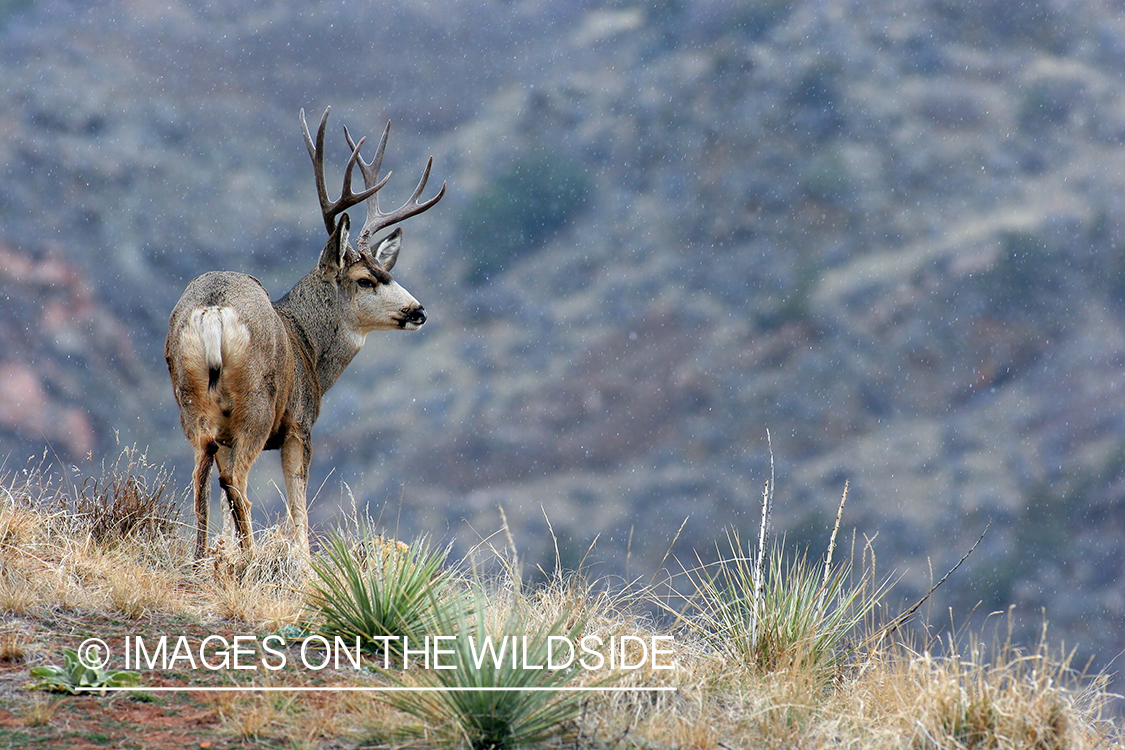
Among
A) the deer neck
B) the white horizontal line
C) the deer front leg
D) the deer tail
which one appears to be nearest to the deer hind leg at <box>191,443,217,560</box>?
the deer tail

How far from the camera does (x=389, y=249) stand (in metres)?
9.80

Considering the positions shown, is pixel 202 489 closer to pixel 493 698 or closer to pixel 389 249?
pixel 389 249

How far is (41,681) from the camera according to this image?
4586 millimetres

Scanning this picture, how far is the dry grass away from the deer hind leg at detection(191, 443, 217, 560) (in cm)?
35

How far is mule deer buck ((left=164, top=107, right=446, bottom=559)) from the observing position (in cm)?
718

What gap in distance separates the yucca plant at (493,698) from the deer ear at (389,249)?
591cm

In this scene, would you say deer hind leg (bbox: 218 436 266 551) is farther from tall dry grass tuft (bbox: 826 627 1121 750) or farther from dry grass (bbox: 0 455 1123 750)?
tall dry grass tuft (bbox: 826 627 1121 750)

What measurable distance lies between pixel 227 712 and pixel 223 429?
339 centimetres

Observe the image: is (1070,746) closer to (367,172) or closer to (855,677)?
(855,677)

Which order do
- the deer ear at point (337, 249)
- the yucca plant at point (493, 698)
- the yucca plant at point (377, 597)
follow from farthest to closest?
the deer ear at point (337, 249) → the yucca plant at point (377, 597) → the yucca plant at point (493, 698)

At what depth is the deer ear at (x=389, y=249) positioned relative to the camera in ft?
31.8

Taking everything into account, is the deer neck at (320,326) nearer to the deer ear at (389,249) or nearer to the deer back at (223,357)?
the deer ear at (389,249)

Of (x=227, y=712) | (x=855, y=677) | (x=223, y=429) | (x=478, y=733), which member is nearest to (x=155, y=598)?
(x=223, y=429)

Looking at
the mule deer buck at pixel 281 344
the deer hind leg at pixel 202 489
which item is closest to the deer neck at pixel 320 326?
the mule deer buck at pixel 281 344
